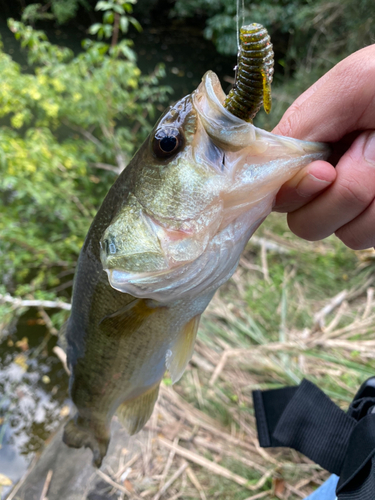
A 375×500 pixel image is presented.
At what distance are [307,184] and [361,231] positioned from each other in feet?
0.86

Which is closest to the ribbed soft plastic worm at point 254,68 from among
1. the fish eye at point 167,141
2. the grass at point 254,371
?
the fish eye at point 167,141

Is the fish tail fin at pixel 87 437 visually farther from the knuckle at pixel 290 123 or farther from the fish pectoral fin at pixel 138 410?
the knuckle at pixel 290 123

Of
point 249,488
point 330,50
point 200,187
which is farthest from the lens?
point 330,50

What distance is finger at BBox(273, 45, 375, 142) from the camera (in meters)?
0.75

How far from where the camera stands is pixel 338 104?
0.77m

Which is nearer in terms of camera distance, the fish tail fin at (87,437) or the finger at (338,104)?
the finger at (338,104)

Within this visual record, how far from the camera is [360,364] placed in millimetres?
2307

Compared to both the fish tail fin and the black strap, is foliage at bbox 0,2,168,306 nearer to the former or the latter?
the fish tail fin

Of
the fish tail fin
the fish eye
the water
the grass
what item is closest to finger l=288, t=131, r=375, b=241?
the fish eye

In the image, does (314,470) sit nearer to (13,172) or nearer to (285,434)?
(285,434)

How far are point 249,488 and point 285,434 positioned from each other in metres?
1.07

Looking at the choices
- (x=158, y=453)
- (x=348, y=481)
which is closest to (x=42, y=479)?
(x=158, y=453)

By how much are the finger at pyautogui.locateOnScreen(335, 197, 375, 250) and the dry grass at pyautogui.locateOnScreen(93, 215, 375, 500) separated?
1.52 meters

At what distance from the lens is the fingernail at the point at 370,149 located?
77 cm
